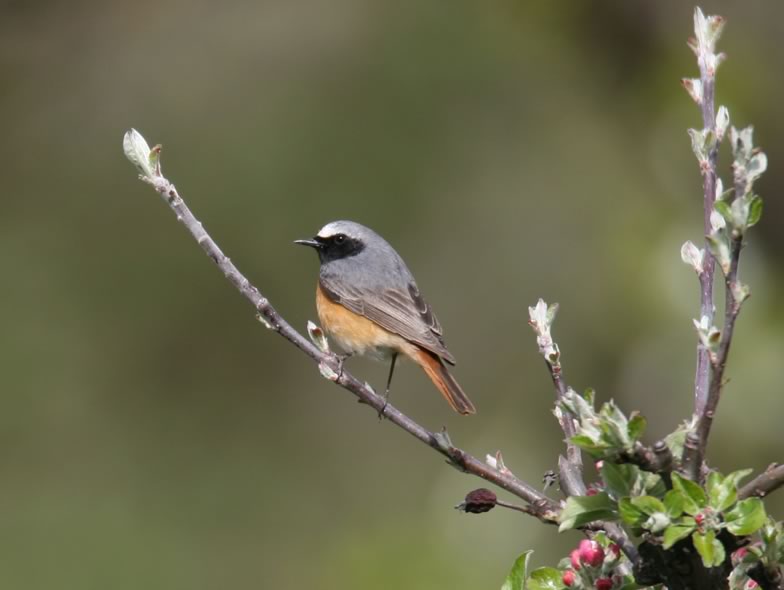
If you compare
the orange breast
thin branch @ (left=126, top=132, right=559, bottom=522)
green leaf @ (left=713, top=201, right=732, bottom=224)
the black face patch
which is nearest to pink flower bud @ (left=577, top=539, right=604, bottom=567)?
thin branch @ (left=126, top=132, right=559, bottom=522)

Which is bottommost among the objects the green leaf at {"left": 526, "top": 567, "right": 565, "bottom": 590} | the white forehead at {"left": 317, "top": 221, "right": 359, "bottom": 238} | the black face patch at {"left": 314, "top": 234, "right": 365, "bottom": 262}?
the green leaf at {"left": 526, "top": 567, "right": 565, "bottom": 590}

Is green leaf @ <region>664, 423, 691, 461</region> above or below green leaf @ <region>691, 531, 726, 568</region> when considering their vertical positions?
above

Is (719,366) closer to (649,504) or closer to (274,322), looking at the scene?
(649,504)

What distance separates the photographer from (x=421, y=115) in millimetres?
10336

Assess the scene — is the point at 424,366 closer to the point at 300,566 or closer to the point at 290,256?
the point at 300,566

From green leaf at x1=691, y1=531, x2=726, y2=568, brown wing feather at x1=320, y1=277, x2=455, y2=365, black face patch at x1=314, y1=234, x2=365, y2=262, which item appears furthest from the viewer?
black face patch at x1=314, y1=234, x2=365, y2=262

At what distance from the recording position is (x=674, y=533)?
1648mm

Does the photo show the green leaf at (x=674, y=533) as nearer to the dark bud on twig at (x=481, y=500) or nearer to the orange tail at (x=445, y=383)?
the dark bud on twig at (x=481, y=500)

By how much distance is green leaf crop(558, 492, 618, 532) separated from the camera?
1.74 metres

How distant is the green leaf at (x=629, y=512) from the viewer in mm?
1686

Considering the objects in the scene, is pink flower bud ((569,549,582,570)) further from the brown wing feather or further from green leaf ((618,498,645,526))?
the brown wing feather

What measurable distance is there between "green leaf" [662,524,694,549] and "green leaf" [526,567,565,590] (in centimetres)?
35

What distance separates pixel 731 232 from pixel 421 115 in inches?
345

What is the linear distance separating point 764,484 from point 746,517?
0.26 feet
